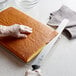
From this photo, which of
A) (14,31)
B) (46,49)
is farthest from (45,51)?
(14,31)

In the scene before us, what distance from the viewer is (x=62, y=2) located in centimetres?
74

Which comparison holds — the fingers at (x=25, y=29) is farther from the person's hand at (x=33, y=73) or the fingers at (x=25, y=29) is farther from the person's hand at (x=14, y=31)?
the person's hand at (x=33, y=73)

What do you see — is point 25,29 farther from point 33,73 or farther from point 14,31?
point 33,73

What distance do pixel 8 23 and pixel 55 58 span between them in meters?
0.21

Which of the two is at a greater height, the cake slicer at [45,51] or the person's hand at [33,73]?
the cake slicer at [45,51]

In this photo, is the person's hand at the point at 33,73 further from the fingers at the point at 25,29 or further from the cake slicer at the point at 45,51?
the fingers at the point at 25,29

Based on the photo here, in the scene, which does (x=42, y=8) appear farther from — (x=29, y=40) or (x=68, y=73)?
(x=68, y=73)

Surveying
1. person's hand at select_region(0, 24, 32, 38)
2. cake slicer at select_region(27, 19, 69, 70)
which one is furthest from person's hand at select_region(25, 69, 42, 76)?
person's hand at select_region(0, 24, 32, 38)

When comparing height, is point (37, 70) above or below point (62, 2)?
below

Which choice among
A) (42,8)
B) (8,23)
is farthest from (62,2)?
→ (8,23)

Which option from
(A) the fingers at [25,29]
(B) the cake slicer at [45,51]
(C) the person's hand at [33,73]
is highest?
(A) the fingers at [25,29]

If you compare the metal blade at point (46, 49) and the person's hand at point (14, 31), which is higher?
the person's hand at point (14, 31)

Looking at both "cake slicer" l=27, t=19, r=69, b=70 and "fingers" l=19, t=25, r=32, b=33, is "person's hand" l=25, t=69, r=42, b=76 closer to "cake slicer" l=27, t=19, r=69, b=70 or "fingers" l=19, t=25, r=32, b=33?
"cake slicer" l=27, t=19, r=69, b=70

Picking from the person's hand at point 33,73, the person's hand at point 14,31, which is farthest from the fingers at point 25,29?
the person's hand at point 33,73
